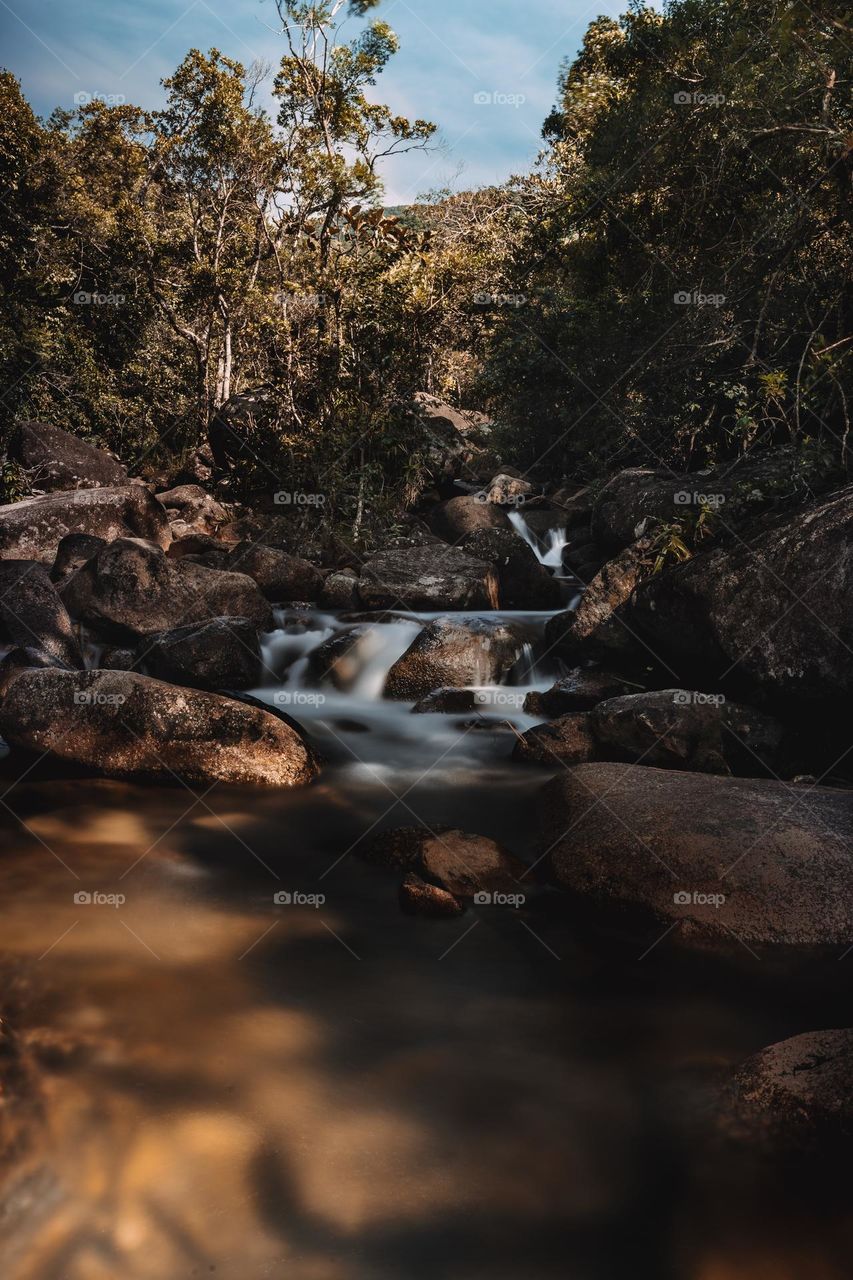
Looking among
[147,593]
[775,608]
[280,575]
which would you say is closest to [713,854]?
[775,608]

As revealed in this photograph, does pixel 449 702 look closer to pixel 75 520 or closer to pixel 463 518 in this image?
pixel 463 518

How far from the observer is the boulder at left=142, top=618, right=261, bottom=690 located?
27.0 feet

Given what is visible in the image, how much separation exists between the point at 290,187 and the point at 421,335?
5.96 m

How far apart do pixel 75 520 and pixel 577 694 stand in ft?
30.6

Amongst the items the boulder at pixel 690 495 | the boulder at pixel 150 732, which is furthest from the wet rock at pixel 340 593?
the boulder at pixel 150 732

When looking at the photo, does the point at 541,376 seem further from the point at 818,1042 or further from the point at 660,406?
the point at 818,1042

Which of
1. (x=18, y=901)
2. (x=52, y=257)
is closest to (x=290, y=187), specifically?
(x=52, y=257)

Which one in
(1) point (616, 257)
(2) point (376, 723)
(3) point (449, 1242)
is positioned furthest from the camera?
(1) point (616, 257)

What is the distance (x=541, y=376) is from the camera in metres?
15.1

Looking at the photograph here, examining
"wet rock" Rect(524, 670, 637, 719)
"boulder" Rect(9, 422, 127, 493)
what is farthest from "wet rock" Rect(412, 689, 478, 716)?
"boulder" Rect(9, 422, 127, 493)

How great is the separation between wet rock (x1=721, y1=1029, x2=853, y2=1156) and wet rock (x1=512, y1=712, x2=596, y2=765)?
3.54 metres

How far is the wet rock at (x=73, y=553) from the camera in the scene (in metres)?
11.4

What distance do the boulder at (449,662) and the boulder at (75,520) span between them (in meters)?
6.90

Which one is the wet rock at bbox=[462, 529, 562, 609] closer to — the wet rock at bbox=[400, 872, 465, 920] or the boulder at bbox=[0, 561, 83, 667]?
the boulder at bbox=[0, 561, 83, 667]
